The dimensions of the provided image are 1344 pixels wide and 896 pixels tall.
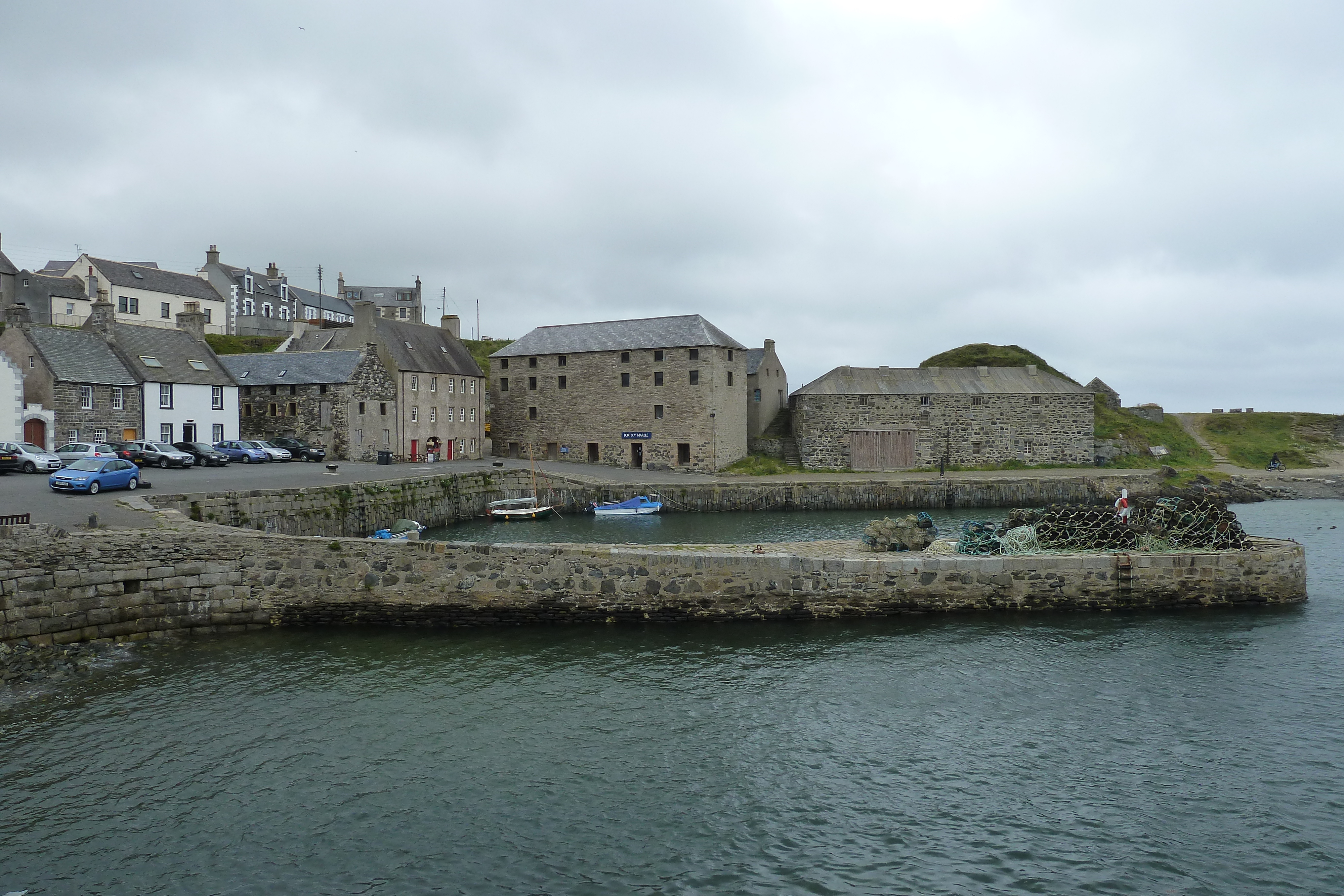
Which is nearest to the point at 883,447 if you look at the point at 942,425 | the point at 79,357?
the point at 942,425

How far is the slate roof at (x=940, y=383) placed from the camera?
5406 centimetres

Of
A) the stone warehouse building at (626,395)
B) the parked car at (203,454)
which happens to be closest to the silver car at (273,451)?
the parked car at (203,454)

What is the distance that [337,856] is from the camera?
9086 millimetres

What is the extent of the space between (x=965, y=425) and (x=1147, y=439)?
624 inches

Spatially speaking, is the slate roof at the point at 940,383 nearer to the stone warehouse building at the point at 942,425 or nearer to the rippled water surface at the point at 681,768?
the stone warehouse building at the point at 942,425

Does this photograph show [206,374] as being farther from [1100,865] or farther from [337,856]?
[1100,865]

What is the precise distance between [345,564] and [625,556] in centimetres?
625

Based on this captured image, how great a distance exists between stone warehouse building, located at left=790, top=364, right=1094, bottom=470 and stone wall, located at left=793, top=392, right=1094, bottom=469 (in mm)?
45

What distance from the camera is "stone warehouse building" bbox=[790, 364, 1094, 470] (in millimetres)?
53938

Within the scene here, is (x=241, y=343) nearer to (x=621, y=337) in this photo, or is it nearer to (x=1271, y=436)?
(x=621, y=337)

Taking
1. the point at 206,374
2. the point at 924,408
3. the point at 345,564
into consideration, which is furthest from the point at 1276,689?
the point at 206,374

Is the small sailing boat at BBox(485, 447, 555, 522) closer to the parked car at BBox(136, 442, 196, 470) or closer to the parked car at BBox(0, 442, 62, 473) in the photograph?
the parked car at BBox(136, 442, 196, 470)

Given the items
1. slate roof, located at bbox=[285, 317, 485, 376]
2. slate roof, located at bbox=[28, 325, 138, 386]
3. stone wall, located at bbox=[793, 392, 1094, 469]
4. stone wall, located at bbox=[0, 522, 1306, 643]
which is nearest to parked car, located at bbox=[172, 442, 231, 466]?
slate roof, located at bbox=[28, 325, 138, 386]

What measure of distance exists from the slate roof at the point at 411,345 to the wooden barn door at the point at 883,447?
2792cm
